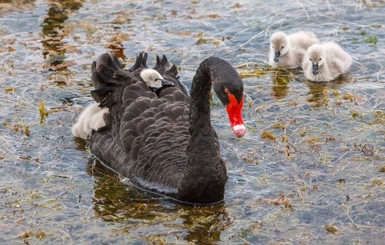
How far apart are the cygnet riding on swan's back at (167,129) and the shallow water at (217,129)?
16 centimetres

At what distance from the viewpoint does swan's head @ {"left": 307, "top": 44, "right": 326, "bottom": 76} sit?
9617mm

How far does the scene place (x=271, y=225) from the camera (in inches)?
253

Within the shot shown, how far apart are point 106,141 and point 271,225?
83.1 inches

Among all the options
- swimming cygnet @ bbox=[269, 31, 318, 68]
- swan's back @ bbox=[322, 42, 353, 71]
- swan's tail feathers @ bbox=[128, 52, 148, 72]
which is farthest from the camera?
swimming cygnet @ bbox=[269, 31, 318, 68]

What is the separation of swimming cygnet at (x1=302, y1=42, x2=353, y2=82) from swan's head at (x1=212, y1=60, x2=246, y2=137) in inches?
143

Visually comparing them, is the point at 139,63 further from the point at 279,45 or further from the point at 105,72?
the point at 279,45

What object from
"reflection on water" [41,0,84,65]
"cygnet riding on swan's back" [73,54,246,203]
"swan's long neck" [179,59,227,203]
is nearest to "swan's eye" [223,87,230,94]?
"cygnet riding on swan's back" [73,54,246,203]

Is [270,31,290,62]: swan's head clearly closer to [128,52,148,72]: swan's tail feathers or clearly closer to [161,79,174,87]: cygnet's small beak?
[128,52,148,72]: swan's tail feathers

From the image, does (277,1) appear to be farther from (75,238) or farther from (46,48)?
(75,238)

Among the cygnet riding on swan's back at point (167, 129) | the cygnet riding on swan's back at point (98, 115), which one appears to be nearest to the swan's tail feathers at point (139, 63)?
the cygnet riding on swan's back at point (167, 129)

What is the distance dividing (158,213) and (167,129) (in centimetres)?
93

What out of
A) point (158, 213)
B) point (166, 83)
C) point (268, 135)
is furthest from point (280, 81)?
point (158, 213)

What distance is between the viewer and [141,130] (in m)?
7.46

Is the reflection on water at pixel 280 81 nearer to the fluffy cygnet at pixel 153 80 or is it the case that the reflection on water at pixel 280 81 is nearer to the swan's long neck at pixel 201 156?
the fluffy cygnet at pixel 153 80
